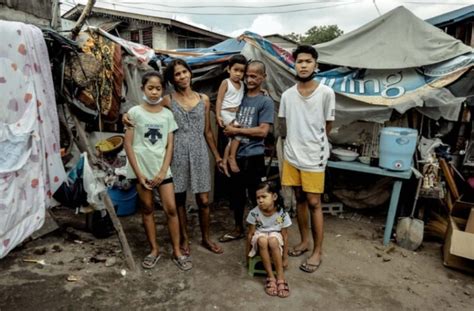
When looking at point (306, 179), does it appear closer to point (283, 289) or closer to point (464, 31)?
point (283, 289)

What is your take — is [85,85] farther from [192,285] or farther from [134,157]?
[192,285]

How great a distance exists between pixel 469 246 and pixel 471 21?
8711 mm

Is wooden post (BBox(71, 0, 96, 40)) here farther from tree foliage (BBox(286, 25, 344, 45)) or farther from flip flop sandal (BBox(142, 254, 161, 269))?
tree foliage (BBox(286, 25, 344, 45))

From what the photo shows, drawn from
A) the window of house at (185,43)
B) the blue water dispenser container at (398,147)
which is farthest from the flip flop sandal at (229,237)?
the window of house at (185,43)

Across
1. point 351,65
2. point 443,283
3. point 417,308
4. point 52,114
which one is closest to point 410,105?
point 351,65

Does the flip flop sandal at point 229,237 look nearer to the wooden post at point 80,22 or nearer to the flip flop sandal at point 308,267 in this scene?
the flip flop sandal at point 308,267

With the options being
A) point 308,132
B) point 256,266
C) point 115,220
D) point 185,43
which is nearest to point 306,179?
point 308,132

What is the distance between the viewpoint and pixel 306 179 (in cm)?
309

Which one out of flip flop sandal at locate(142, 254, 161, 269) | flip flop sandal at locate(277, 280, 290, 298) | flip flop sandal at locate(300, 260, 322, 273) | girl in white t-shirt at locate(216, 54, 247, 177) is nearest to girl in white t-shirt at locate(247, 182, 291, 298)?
flip flop sandal at locate(277, 280, 290, 298)

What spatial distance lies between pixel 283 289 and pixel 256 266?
14.5 inches

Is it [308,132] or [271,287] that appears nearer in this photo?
[271,287]

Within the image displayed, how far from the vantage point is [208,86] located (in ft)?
15.0

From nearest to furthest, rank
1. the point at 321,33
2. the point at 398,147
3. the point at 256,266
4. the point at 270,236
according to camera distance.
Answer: the point at 270,236 < the point at 256,266 < the point at 398,147 < the point at 321,33

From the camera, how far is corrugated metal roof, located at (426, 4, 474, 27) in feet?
29.6
